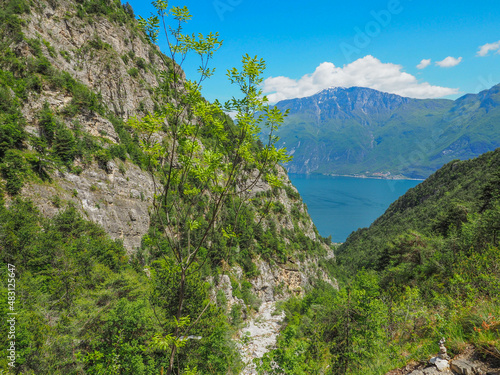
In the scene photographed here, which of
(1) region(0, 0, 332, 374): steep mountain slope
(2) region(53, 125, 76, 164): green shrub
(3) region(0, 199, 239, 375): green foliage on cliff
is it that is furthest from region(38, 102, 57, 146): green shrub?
(3) region(0, 199, 239, 375): green foliage on cliff

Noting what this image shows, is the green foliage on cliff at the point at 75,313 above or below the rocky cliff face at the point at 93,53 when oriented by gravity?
below

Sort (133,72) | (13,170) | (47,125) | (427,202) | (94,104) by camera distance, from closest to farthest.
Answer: (13,170), (47,125), (94,104), (133,72), (427,202)

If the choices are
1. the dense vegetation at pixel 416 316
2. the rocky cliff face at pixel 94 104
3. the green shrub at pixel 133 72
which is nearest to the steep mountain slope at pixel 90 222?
the rocky cliff face at pixel 94 104

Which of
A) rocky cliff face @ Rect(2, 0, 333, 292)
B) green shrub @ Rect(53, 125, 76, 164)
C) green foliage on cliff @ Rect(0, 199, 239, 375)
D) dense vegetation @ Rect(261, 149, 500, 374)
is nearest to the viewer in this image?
dense vegetation @ Rect(261, 149, 500, 374)

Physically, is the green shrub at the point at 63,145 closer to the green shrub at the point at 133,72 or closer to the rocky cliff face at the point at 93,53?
the rocky cliff face at the point at 93,53

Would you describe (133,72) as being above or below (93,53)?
above

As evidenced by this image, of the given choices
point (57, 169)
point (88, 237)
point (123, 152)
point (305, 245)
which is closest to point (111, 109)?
point (123, 152)

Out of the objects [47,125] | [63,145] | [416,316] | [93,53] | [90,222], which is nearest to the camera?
[416,316]

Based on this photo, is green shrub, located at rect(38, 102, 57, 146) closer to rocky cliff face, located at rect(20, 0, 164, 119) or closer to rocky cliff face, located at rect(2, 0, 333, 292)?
rocky cliff face, located at rect(2, 0, 333, 292)

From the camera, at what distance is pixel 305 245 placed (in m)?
65.6

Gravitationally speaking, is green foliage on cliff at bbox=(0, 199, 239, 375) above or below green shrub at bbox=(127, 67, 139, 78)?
below

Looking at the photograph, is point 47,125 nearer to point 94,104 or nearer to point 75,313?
point 94,104

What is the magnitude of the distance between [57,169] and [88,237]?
929 cm

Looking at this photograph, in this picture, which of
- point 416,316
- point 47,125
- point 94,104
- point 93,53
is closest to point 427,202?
point 416,316
